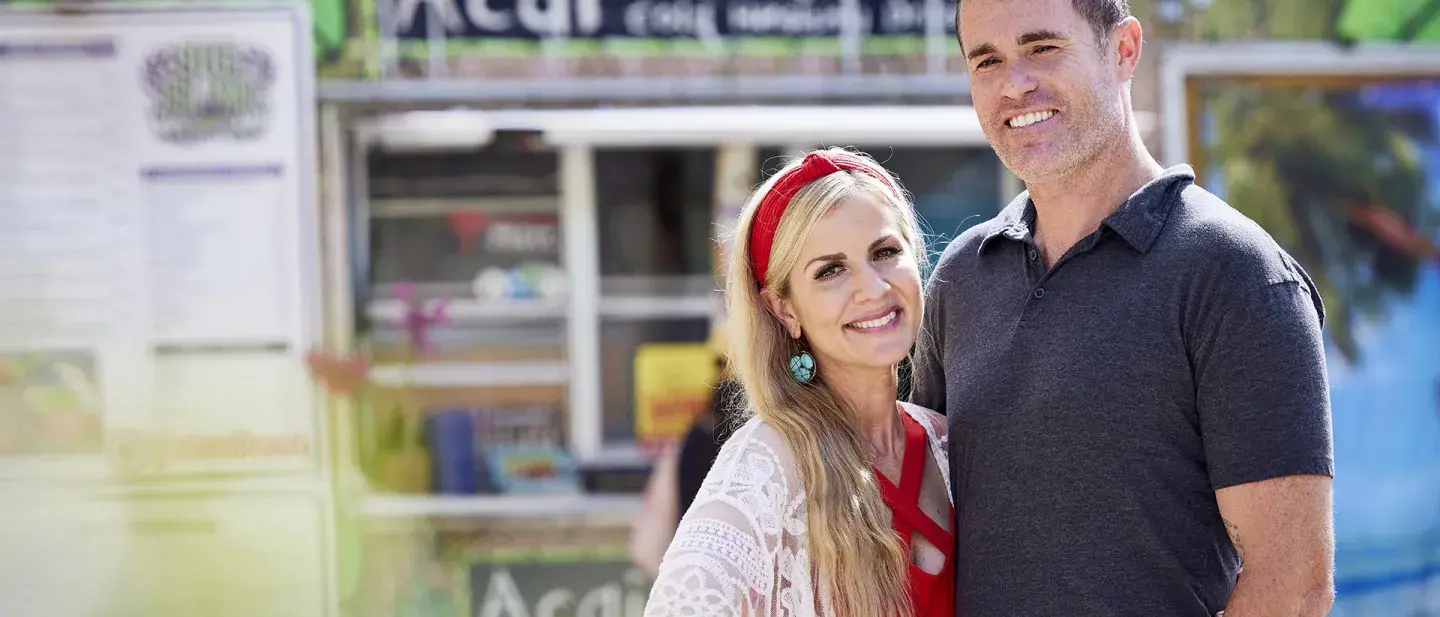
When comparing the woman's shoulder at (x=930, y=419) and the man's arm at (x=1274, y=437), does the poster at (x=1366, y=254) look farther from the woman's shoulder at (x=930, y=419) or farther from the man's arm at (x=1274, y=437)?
the man's arm at (x=1274, y=437)

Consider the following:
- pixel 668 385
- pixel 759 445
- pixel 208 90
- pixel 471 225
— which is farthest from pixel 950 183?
pixel 759 445

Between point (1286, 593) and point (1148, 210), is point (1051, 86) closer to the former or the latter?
point (1148, 210)

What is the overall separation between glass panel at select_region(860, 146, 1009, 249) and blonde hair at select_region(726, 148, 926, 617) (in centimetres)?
327

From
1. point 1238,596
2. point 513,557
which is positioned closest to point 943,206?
point 513,557

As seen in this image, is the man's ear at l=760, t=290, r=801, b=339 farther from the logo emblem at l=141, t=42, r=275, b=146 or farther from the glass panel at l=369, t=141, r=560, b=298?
the logo emblem at l=141, t=42, r=275, b=146

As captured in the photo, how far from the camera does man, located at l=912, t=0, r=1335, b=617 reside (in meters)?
1.94

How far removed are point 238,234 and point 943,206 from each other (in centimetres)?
293

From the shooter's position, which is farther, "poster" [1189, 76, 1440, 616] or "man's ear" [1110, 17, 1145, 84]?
"poster" [1189, 76, 1440, 616]

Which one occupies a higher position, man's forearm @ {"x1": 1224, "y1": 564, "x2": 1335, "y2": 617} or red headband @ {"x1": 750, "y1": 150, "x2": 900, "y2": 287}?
red headband @ {"x1": 750, "y1": 150, "x2": 900, "y2": 287}

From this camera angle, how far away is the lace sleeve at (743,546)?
207 cm


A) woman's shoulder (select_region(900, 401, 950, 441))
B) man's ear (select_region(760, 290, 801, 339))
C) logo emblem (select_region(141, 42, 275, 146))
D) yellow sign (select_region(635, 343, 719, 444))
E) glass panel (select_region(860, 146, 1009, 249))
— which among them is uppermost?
logo emblem (select_region(141, 42, 275, 146))

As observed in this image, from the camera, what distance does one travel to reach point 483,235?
18.8 feet

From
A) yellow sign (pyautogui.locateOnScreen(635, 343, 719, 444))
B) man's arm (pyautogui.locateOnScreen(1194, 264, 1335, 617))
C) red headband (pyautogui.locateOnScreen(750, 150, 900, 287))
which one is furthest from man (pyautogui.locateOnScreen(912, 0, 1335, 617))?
yellow sign (pyautogui.locateOnScreen(635, 343, 719, 444))

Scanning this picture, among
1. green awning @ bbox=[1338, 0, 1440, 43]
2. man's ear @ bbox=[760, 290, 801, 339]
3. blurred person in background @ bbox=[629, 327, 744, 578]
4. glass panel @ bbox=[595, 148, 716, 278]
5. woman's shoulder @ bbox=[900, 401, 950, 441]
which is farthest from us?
glass panel @ bbox=[595, 148, 716, 278]
